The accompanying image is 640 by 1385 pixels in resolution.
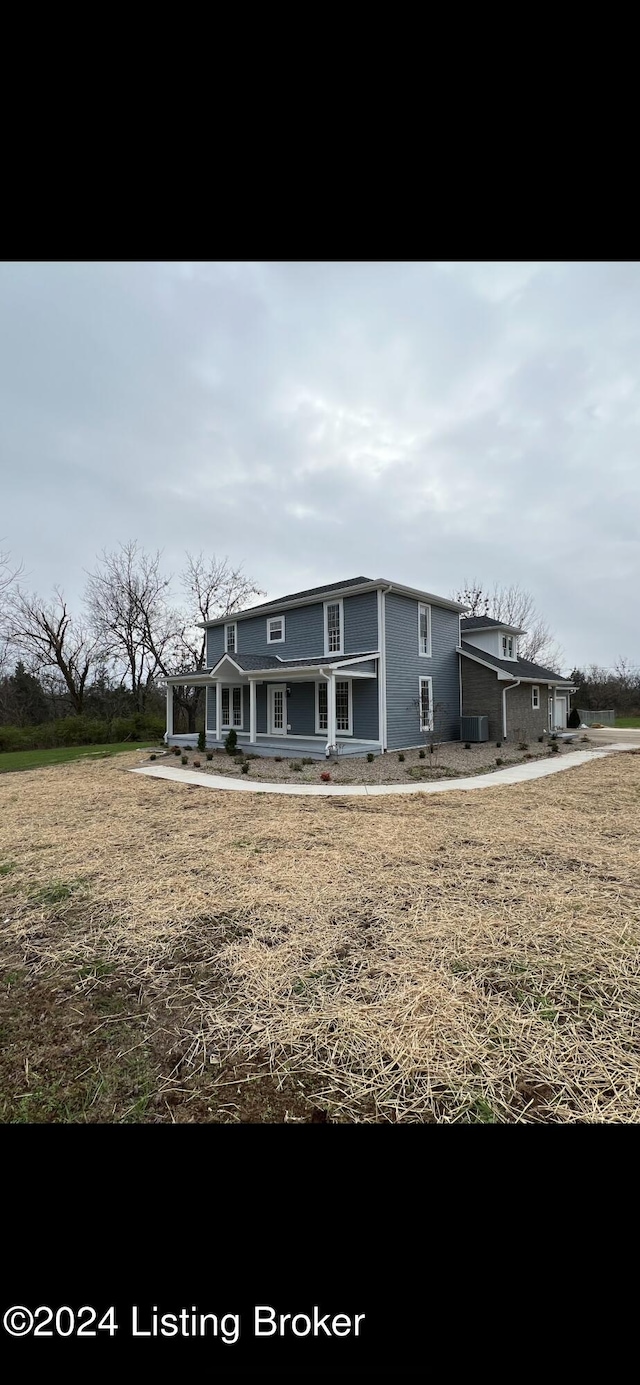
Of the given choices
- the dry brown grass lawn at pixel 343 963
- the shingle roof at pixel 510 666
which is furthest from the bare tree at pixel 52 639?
the dry brown grass lawn at pixel 343 963

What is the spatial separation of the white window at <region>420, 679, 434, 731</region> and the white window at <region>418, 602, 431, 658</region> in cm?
101

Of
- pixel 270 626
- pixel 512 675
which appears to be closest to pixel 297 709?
pixel 270 626

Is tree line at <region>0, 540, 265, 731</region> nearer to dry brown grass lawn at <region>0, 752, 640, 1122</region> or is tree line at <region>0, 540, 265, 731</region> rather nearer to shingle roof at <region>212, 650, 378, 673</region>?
shingle roof at <region>212, 650, 378, 673</region>

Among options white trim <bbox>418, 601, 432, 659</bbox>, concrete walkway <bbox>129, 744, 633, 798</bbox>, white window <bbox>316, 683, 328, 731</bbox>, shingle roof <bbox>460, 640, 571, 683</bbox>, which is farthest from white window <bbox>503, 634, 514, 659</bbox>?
white window <bbox>316, 683, 328, 731</bbox>

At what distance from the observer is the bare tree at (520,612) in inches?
1222

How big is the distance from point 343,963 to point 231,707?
16.1m

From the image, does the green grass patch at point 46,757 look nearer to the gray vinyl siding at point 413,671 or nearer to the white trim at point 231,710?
the white trim at point 231,710

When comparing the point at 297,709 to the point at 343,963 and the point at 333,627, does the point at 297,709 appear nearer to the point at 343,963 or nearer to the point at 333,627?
the point at 333,627

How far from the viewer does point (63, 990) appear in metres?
2.58

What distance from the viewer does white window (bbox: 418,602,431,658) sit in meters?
15.6
